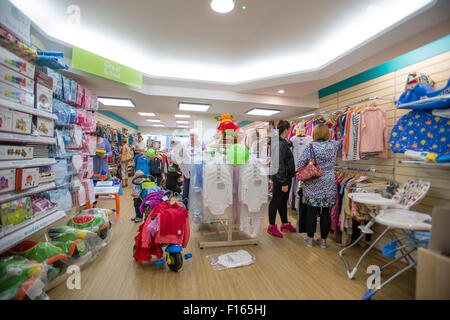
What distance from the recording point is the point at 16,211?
166 centimetres

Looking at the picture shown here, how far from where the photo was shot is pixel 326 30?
276cm

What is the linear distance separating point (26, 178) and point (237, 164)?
7.27 feet

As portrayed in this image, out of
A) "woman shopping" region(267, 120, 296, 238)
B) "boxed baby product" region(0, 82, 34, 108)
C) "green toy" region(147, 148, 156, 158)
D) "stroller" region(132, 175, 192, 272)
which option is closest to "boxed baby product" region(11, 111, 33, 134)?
"boxed baby product" region(0, 82, 34, 108)

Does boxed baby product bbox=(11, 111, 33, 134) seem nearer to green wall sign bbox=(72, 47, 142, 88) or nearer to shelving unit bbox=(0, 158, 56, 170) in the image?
shelving unit bbox=(0, 158, 56, 170)

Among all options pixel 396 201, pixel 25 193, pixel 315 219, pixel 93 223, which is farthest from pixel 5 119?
pixel 396 201

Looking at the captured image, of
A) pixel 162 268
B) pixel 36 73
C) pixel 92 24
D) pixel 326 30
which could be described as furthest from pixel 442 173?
pixel 92 24

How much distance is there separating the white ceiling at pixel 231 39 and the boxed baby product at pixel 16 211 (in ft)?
7.47

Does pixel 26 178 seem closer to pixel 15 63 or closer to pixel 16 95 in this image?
pixel 16 95

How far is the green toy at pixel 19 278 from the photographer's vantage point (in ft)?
4.31

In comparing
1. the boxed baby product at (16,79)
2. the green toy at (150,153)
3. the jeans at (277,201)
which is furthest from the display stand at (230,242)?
the green toy at (150,153)

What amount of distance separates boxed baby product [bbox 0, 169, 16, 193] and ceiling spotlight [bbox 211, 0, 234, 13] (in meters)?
2.83

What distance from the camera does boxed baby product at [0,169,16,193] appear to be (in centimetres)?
151
